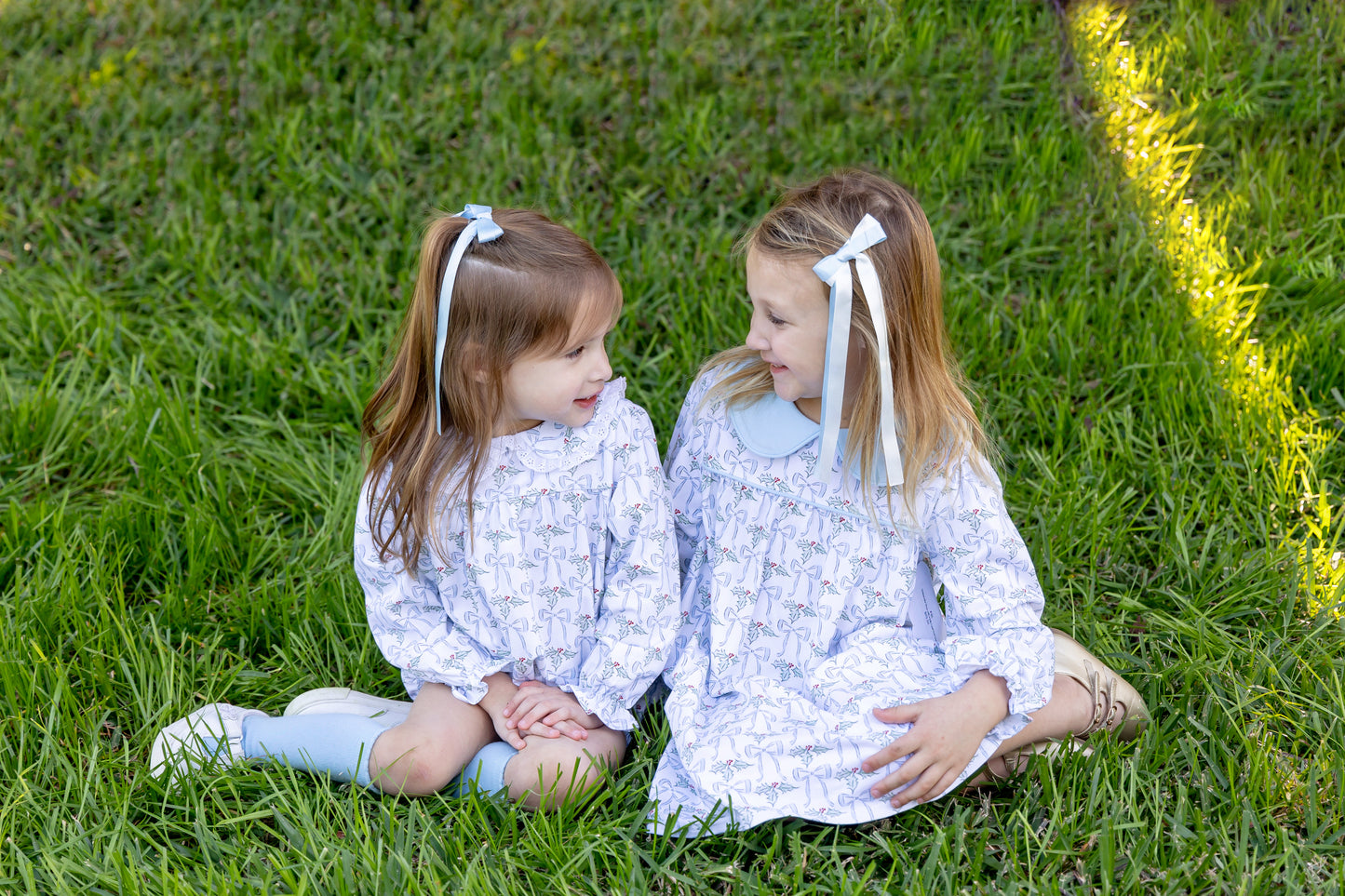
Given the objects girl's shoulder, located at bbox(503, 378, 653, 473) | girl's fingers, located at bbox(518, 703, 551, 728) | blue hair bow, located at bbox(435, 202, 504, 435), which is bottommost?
girl's fingers, located at bbox(518, 703, 551, 728)

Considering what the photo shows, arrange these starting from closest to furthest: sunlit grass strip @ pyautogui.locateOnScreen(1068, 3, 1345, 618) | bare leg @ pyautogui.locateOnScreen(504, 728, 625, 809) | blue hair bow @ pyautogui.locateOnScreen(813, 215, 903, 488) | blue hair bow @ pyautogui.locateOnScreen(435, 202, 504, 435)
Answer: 1. blue hair bow @ pyautogui.locateOnScreen(813, 215, 903, 488)
2. blue hair bow @ pyautogui.locateOnScreen(435, 202, 504, 435)
3. bare leg @ pyautogui.locateOnScreen(504, 728, 625, 809)
4. sunlit grass strip @ pyautogui.locateOnScreen(1068, 3, 1345, 618)

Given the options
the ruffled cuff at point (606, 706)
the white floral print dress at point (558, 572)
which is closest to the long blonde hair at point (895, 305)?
the white floral print dress at point (558, 572)

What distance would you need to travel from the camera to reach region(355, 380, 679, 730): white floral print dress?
201cm

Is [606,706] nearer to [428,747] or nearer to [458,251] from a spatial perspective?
[428,747]

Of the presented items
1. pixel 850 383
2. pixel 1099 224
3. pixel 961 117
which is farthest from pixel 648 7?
pixel 850 383

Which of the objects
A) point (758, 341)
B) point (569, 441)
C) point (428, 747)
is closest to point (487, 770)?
point (428, 747)

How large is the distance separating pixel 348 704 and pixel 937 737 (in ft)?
3.63

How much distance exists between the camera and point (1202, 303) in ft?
9.50

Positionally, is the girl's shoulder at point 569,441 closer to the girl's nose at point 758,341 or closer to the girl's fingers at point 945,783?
the girl's nose at point 758,341

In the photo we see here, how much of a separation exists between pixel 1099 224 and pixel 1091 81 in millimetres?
507

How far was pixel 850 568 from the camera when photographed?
6.51ft

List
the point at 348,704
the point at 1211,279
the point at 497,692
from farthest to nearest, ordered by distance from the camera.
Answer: the point at 1211,279, the point at 348,704, the point at 497,692

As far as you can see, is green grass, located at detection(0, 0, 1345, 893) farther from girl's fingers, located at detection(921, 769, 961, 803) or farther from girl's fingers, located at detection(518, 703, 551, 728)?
girl's fingers, located at detection(518, 703, 551, 728)

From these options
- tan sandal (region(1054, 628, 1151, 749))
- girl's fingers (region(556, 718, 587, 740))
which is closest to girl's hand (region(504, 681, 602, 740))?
girl's fingers (region(556, 718, 587, 740))
